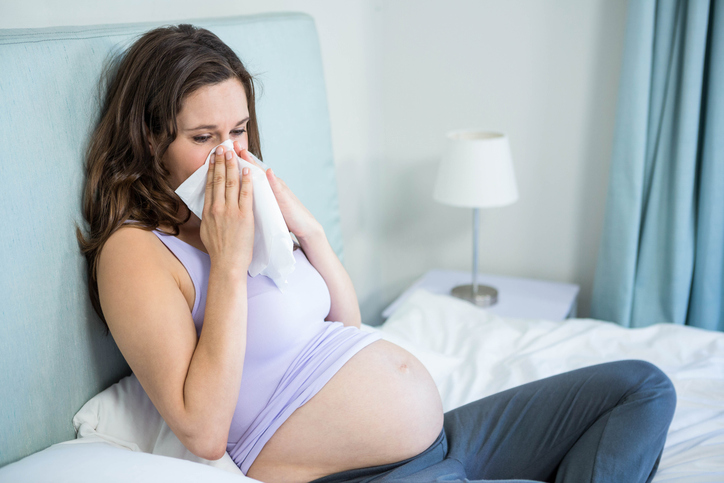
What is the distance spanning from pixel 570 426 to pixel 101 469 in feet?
2.74

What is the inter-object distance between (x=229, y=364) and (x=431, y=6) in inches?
75.8

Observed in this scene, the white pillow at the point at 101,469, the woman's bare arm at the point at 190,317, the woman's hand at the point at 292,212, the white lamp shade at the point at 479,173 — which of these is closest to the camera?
the white pillow at the point at 101,469

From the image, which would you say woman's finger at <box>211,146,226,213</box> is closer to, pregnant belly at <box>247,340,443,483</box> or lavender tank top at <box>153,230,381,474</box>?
lavender tank top at <box>153,230,381,474</box>

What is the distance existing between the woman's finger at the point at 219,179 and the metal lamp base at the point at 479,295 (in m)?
1.40

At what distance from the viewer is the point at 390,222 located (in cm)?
270

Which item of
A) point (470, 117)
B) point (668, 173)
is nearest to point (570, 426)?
point (668, 173)

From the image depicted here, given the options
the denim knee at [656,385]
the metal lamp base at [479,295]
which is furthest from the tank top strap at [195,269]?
the metal lamp base at [479,295]

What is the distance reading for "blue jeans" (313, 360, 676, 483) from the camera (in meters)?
1.01

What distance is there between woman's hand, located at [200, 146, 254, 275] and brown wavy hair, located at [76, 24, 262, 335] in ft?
0.33

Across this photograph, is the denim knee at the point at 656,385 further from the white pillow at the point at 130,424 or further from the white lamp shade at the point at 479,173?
the white lamp shade at the point at 479,173

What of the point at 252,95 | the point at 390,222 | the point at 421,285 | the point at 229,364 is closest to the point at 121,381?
the point at 229,364

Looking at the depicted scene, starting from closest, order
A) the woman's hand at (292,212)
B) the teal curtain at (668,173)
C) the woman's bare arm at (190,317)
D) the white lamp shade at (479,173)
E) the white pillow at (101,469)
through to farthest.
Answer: the white pillow at (101,469) → the woman's bare arm at (190,317) → the woman's hand at (292,212) → the teal curtain at (668,173) → the white lamp shade at (479,173)

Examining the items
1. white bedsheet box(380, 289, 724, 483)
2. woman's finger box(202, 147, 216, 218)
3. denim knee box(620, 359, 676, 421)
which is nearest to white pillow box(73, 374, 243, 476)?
woman's finger box(202, 147, 216, 218)

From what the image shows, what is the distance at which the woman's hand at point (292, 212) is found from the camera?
1.12 metres
